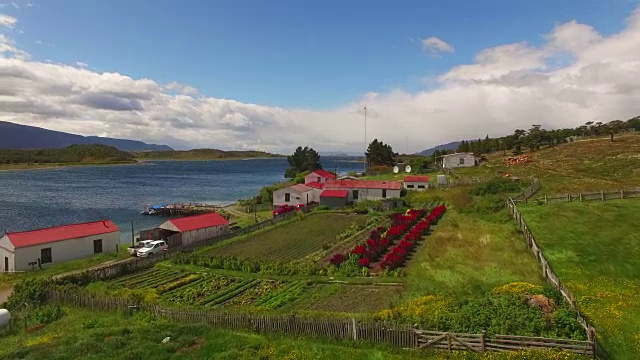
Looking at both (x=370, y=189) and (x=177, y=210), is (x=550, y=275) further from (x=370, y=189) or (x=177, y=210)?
(x=177, y=210)

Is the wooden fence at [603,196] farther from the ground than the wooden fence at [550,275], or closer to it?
farther from the ground

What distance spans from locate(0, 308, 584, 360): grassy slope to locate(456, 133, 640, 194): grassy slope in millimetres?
48142

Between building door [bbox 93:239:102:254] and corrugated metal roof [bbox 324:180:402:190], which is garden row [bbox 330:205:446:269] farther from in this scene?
building door [bbox 93:239:102:254]

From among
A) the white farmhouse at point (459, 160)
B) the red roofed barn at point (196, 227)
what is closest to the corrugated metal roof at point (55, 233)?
the red roofed barn at point (196, 227)

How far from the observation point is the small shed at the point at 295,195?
68750mm

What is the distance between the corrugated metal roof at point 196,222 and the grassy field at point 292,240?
15.3 ft

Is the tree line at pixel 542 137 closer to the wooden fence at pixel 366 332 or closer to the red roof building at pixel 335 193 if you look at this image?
the red roof building at pixel 335 193

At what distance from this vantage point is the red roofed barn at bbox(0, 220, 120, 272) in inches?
1404

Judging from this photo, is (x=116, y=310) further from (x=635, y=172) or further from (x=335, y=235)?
(x=635, y=172)

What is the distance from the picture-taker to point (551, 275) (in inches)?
1001

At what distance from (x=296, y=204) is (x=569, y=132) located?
108484mm

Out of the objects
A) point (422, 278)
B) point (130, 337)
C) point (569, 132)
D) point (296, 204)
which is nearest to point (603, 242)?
point (422, 278)

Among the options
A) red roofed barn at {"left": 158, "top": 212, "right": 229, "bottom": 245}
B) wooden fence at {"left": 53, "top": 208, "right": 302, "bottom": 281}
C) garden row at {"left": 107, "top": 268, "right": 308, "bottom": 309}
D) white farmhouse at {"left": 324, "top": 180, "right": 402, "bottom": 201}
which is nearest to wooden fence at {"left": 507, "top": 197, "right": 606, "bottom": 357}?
garden row at {"left": 107, "top": 268, "right": 308, "bottom": 309}

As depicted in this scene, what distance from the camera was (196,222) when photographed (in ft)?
154
